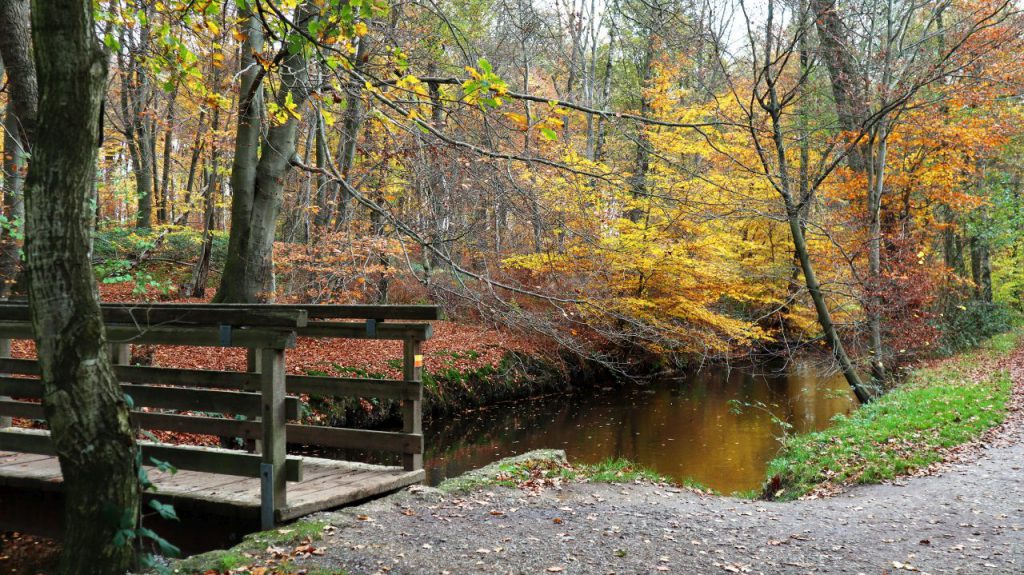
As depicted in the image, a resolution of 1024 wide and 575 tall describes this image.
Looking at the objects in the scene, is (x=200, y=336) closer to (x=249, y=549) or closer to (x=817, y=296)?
(x=249, y=549)

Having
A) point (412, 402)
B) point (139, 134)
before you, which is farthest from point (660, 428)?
point (139, 134)

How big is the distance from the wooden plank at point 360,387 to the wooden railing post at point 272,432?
3.09 ft

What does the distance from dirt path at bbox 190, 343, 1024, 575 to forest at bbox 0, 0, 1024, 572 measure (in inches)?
74.9

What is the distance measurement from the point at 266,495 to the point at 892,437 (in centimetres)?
799

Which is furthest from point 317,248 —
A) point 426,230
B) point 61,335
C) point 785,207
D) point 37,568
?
point 61,335

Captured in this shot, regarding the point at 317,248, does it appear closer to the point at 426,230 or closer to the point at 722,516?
the point at 426,230

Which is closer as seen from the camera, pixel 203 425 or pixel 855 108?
pixel 203 425

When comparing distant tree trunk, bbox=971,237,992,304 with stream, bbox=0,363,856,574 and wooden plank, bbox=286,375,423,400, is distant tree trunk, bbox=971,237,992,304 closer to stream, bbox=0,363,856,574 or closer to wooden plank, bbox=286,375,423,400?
stream, bbox=0,363,856,574

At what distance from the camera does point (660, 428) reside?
1325 centimetres

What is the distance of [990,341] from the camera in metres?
20.1

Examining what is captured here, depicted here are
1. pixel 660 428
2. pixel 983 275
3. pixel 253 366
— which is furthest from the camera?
pixel 983 275

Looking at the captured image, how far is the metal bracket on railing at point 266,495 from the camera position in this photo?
4.62 metres

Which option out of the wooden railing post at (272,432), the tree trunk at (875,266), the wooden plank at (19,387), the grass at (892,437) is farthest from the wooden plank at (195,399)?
the tree trunk at (875,266)

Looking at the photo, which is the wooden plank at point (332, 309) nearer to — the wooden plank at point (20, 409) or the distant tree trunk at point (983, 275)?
the wooden plank at point (20, 409)
